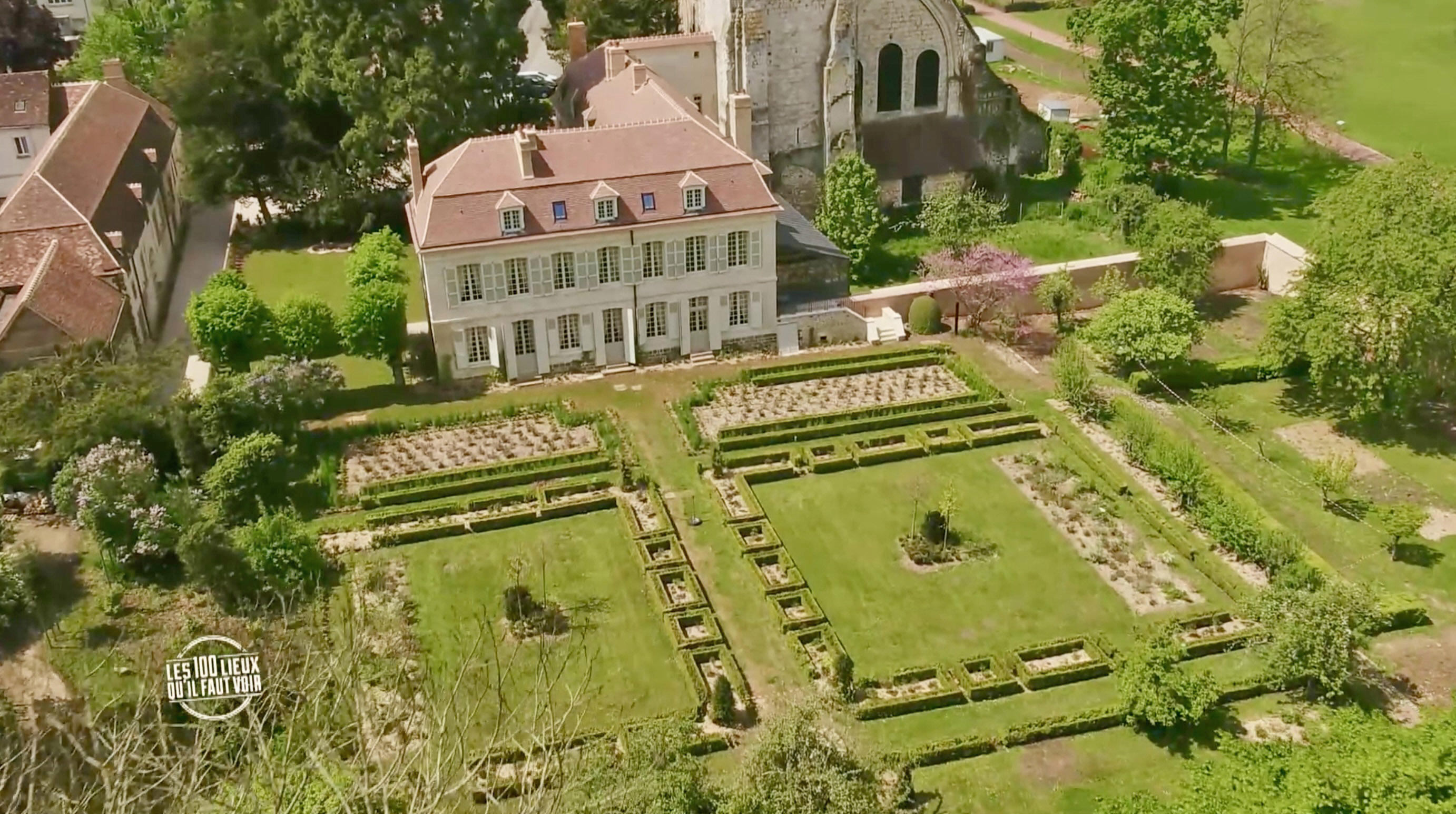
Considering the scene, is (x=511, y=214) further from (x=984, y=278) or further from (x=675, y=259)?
(x=984, y=278)

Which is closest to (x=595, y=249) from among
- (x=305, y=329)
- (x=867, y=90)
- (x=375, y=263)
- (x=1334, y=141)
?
(x=375, y=263)

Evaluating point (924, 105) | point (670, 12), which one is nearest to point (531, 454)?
point (924, 105)

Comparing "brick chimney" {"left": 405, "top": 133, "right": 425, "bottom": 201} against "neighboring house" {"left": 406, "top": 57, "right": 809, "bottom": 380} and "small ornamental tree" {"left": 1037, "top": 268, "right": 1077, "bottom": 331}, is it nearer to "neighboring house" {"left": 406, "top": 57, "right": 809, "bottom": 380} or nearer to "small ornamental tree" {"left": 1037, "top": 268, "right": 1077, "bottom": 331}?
"neighboring house" {"left": 406, "top": 57, "right": 809, "bottom": 380}

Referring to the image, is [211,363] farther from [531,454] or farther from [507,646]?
[507,646]

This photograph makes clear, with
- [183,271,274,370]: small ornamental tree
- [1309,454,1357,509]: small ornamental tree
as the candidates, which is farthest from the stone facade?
[1309,454,1357,509]: small ornamental tree

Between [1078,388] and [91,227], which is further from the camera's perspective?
[91,227]

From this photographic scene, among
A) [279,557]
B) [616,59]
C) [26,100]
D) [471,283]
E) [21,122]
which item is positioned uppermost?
[616,59]
